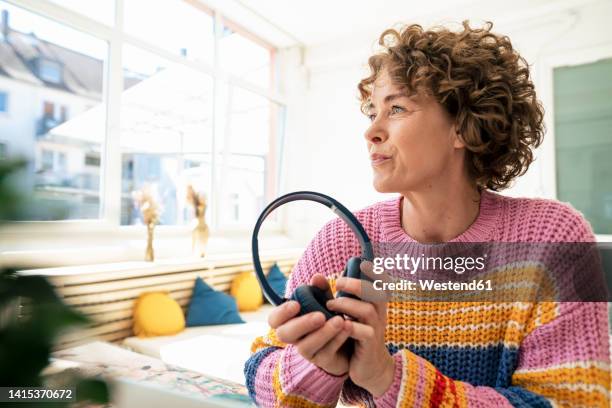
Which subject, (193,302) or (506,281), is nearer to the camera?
(506,281)

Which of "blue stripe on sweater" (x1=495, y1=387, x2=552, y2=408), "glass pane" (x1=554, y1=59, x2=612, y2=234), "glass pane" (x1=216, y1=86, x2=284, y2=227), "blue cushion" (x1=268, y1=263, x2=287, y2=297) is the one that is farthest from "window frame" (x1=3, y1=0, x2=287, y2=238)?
"glass pane" (x1=554, y1=59, x2=612, y2=234)

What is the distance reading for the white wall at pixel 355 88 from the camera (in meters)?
3.42

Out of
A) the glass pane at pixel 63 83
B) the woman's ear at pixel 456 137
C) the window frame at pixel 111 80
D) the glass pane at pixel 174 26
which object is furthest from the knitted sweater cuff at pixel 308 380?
the glass pane at pixel 174 26

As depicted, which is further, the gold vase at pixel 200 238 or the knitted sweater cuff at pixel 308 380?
the gold vase at pixel 200 238

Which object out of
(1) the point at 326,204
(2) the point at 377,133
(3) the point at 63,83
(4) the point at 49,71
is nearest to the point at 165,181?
(3) the point at 63,83

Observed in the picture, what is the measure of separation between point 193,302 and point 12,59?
5.31 ft

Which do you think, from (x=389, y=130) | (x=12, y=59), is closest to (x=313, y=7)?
(x=12, y=59)

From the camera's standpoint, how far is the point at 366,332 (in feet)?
1.67

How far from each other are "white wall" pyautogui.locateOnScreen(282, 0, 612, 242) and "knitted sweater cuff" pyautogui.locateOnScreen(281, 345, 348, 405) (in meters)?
3.40

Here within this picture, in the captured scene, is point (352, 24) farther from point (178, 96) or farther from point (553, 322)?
point (553, 322)

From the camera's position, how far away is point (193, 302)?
269 cm

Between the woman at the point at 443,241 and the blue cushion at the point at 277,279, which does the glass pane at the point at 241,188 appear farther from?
the woman at the point at 443,241

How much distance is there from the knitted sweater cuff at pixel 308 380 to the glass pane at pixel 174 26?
9.67ft

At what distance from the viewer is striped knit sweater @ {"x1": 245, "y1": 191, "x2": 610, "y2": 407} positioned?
2.10 feet
